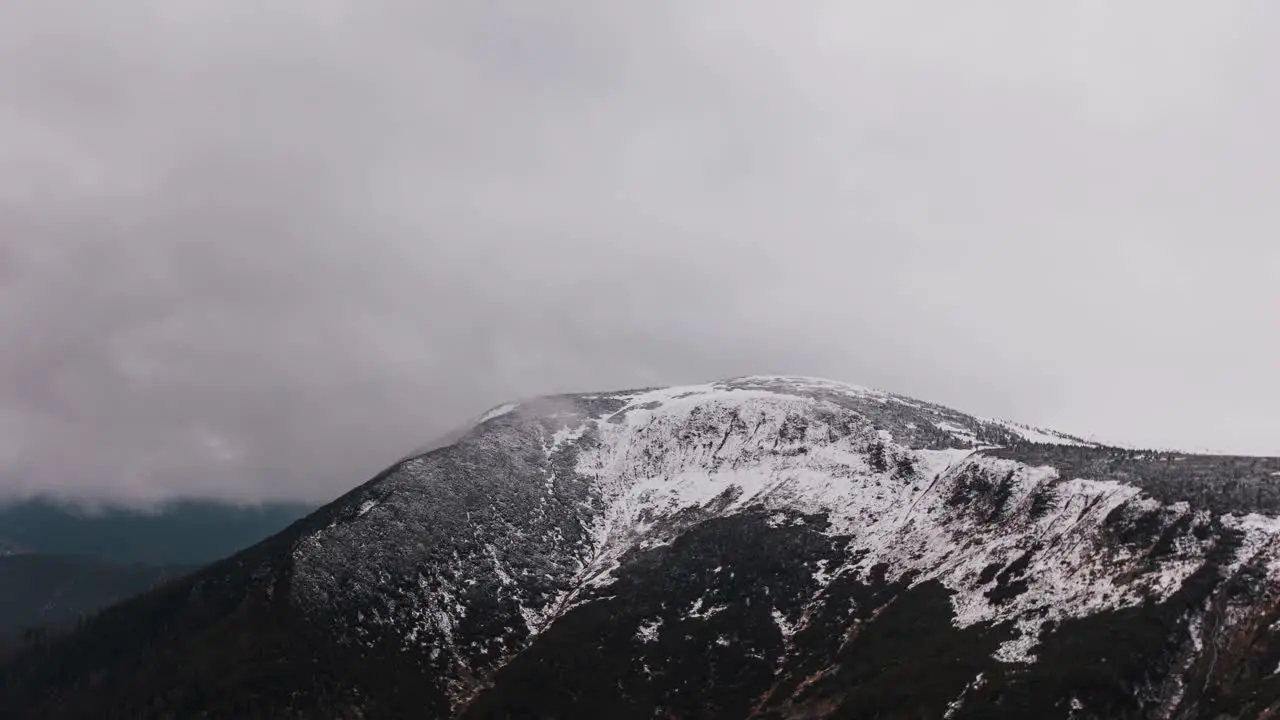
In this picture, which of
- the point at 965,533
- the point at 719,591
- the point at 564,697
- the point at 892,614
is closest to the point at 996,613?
the point at 892,614

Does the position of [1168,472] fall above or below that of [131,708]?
above

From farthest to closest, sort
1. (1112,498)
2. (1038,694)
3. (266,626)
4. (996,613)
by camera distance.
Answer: (266,626)
(1112,498)
(996,613)
(1038,694)

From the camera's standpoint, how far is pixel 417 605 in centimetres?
19962

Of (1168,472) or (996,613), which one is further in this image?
(1168,472)

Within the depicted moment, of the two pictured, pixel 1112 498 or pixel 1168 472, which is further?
pixel 1168 472

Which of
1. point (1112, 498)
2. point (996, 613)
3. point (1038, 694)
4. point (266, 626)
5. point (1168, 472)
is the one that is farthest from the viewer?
point (266, 626)

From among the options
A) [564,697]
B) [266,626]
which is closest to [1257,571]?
[564,697]

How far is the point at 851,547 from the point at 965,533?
29.6m

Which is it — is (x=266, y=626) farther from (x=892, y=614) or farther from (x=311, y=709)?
(x=892, y=614)

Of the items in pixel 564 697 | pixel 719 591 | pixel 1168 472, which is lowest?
pixel 564 697

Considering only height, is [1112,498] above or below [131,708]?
above

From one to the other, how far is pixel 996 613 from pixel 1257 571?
40479 millimetres

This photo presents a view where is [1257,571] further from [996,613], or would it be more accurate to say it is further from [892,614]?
[892,614]

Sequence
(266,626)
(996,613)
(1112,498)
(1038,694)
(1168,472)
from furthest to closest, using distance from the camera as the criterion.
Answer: (266,626)
(1168,472)
(1112,498)
(996,613)
(1038,694)
